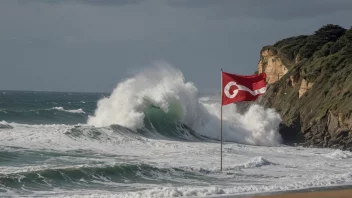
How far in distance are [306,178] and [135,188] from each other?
5697mm

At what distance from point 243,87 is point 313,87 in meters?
24.2

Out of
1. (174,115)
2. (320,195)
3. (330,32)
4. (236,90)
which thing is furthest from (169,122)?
(330,32)

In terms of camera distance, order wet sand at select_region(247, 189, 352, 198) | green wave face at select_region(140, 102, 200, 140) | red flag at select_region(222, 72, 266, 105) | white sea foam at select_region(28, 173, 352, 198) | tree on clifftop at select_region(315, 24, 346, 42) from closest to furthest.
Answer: white sea foam at select_region(28, 173, 352, 198) → wet sand at select_region(247, 189, 352, 198) → red flag at select_region(222, 72, 266, 105) → green wave face at select_region(140, 102, 200, 140) → tree on clifftop at select_region(315, 24, 346, 42)

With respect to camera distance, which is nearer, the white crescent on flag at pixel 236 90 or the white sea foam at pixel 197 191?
the white sea foam at pixel 197 191

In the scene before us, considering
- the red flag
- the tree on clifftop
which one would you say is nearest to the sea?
the red flag

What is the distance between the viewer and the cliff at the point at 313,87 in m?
34.2

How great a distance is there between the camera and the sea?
1708 cm

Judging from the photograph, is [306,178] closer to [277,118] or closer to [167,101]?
[167,101]

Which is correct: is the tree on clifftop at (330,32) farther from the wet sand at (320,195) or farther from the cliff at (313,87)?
the wet sand at (320,195)

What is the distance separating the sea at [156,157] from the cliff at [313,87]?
5.91 feet

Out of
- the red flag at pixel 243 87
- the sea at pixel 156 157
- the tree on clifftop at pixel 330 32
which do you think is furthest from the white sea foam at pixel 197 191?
the tree on clifftop at pixel 330 32

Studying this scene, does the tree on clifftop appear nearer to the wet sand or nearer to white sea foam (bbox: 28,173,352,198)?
white sea foam (bbox: 28,173,352,198)

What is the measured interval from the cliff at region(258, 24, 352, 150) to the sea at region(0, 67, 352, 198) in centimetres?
180

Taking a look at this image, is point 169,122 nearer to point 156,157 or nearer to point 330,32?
point 156,157
